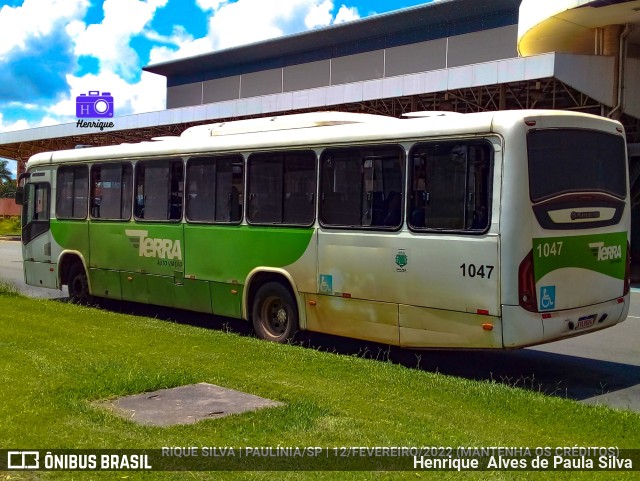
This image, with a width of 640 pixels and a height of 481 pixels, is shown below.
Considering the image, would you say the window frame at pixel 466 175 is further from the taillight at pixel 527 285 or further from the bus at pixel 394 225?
the taillight at pixel 527 285

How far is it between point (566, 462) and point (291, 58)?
138 ft

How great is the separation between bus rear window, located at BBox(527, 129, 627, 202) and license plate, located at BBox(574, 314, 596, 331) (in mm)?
1408

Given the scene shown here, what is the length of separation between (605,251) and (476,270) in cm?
178

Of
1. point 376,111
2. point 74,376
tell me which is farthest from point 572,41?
point 74,376

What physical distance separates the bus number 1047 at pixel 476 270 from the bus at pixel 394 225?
0.02 meters

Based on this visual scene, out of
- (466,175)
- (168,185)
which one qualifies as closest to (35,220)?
(168,185)

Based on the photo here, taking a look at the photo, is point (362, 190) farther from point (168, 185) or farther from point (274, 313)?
point (168, 185)

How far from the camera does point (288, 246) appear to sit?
1008cm

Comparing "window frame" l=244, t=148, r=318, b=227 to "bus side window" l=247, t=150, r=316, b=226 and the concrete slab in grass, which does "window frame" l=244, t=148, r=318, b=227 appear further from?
the concrete slab in grass

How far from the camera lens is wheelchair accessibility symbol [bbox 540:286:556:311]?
7.85 meters

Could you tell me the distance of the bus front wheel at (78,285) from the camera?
45.7 ft

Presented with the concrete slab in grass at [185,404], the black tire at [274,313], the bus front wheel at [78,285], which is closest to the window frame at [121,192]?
the bus front wheel at [78,285]

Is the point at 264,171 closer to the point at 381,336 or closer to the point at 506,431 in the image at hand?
the point at 381,336

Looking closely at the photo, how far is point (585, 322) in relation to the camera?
838cm
